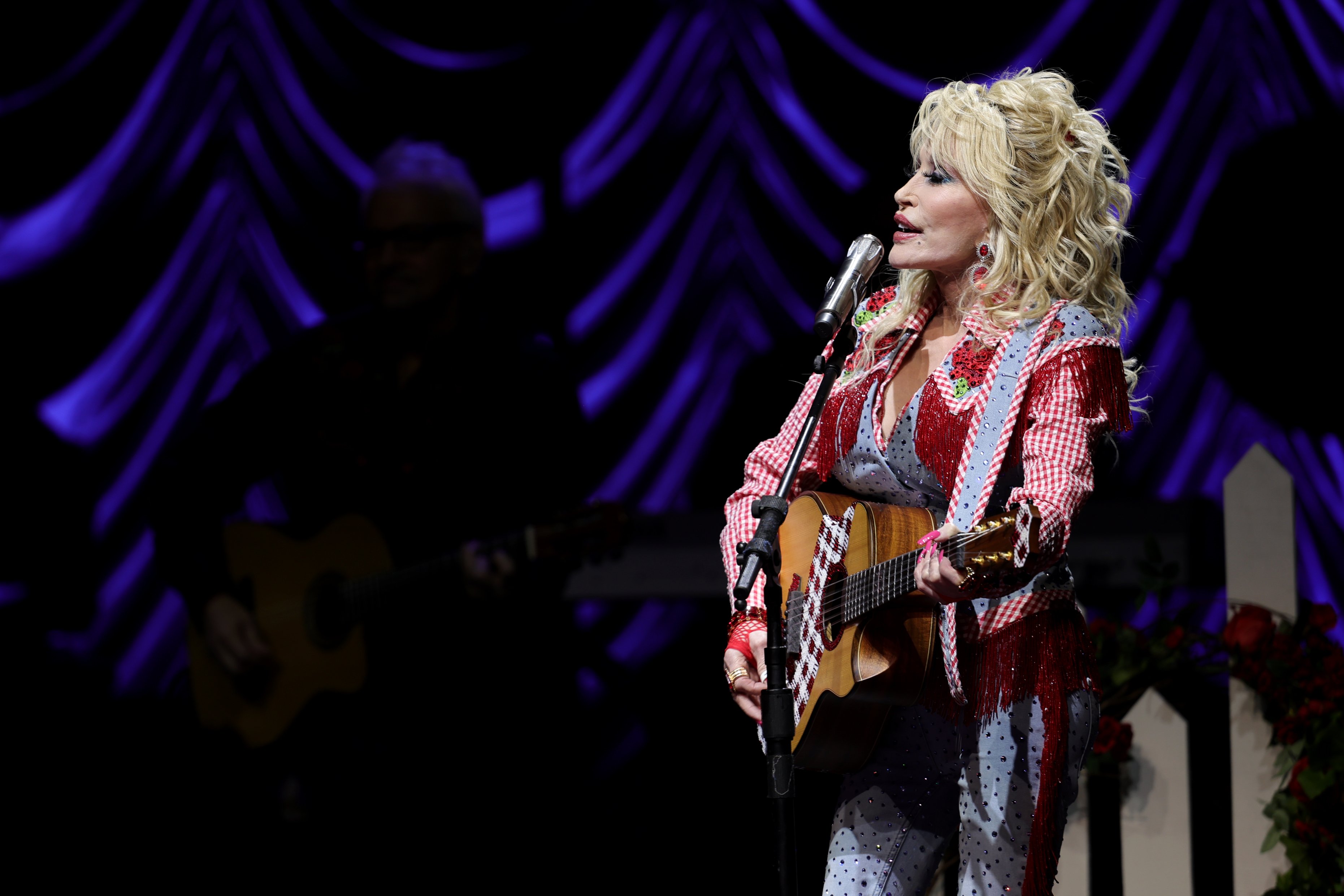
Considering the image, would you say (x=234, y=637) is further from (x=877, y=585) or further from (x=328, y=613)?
(x=877, y=585)

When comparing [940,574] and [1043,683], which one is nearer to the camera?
[940,574]

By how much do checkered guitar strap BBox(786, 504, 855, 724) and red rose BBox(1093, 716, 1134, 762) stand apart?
42.7 inches

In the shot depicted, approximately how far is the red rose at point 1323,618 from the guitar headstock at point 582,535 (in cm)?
166

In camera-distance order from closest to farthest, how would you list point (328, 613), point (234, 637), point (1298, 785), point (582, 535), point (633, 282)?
point (1298, 785) < point (582, 535) < point (328, 613) < point (234, 637) < point (633, 282)

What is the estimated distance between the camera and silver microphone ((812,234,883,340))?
1716 millimetres

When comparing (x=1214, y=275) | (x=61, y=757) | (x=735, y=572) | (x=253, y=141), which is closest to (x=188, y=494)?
(x=61, y=757)

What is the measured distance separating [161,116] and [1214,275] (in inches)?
136

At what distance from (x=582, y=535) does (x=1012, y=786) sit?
1917 mm

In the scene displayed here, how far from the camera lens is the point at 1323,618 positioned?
2.66m

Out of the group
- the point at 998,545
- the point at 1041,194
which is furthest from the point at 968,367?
the point at 998,545

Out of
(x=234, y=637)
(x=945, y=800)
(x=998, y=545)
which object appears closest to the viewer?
(x=998, y=545)

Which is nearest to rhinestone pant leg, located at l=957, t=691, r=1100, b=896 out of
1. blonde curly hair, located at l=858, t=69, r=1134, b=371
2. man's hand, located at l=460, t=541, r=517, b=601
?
blonde curly hair, located at l=858, t=69, r=1134, b=371

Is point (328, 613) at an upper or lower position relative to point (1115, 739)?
upper

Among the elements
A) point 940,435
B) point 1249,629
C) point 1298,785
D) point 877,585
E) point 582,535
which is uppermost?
point 582,535
